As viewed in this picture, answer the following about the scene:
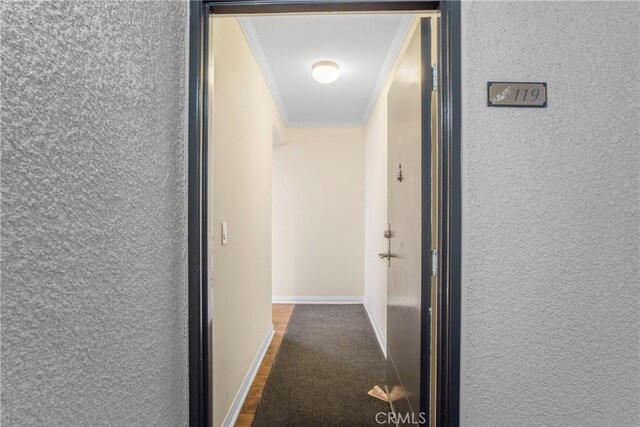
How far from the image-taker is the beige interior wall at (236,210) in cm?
154

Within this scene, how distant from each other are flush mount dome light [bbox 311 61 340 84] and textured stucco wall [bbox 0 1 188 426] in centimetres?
171

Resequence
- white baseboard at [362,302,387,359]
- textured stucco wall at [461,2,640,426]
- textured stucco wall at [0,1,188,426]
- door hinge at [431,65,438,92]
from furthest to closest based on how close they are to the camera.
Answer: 1. white baseboard at [362,302,387,359]
2. door hinge at [431,65,438,92]
3. textured stucco wall at [461,2,640,426]
4. textured stucco wall at [0,1,188,426]

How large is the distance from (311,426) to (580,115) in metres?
1.89

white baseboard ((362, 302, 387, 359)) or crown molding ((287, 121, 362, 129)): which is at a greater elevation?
crown molding ((287, 121, 362, 129))

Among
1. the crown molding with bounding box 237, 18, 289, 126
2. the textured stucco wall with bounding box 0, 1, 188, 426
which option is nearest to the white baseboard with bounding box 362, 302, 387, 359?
the textured stucco wall with bounding box 0, 1, 188, 426

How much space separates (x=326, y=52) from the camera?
7.85 ft

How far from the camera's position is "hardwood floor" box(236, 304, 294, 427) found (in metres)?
A: 1.86

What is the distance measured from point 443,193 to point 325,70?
187 cm

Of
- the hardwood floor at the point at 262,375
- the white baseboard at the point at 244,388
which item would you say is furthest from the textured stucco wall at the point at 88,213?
the hardwood floor at the point at 262,375

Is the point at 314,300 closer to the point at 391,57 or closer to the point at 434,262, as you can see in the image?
the point at 391,57

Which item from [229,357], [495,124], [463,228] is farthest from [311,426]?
[495,124]

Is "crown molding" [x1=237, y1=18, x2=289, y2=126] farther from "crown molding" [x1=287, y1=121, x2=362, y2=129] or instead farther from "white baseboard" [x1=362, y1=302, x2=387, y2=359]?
"white baseboard" [x1=362, y1=302, x2=387, y2=359]

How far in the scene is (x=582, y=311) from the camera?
103 centimetres

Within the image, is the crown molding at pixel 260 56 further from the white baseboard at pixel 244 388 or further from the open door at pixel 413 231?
the white baseboard at pixel 244 388
